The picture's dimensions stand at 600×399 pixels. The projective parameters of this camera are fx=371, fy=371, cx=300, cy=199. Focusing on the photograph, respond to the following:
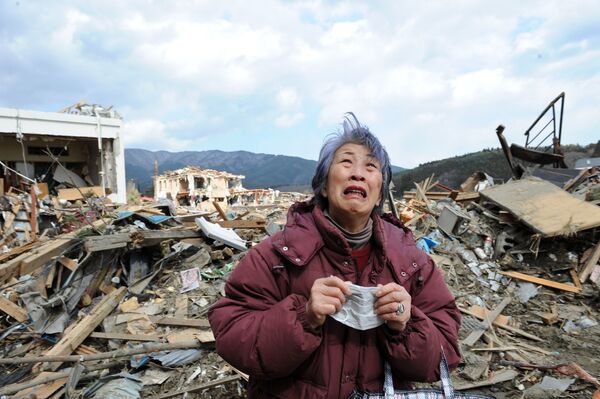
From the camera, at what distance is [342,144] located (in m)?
1.87

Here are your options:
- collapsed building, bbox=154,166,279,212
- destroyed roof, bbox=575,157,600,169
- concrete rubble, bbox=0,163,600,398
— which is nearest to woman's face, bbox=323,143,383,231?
concrete rubble, bbox=0,163,600,398

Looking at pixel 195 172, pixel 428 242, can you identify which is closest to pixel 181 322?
pixel 428 242

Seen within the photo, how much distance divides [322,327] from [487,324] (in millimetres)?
5051

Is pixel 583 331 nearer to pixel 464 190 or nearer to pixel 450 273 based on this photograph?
pixel 450 273

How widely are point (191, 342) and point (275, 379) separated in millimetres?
3689

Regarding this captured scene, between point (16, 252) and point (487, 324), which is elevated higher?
point (16, 252)

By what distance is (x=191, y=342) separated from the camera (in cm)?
484

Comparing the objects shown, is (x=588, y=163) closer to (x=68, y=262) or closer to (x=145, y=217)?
(x=145, y=217)

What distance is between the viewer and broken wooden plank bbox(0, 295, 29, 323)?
585 centimetres

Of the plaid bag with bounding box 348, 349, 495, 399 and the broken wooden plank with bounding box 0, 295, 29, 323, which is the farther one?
the broken wooden plank with bounding box 0, 295, 29, 323

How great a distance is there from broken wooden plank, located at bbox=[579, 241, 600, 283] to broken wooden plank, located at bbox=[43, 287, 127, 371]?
27.2 ft

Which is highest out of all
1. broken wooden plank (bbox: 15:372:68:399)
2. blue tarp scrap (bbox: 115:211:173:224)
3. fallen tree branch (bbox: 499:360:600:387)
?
blue tarp scrap (bbox: 115:211:173:224)

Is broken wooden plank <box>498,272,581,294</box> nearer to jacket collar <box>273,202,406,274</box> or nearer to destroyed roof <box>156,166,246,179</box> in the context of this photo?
jacket collar <box>273,202,406,274</box>

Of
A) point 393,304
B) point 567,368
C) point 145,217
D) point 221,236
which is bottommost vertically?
point 567,368
